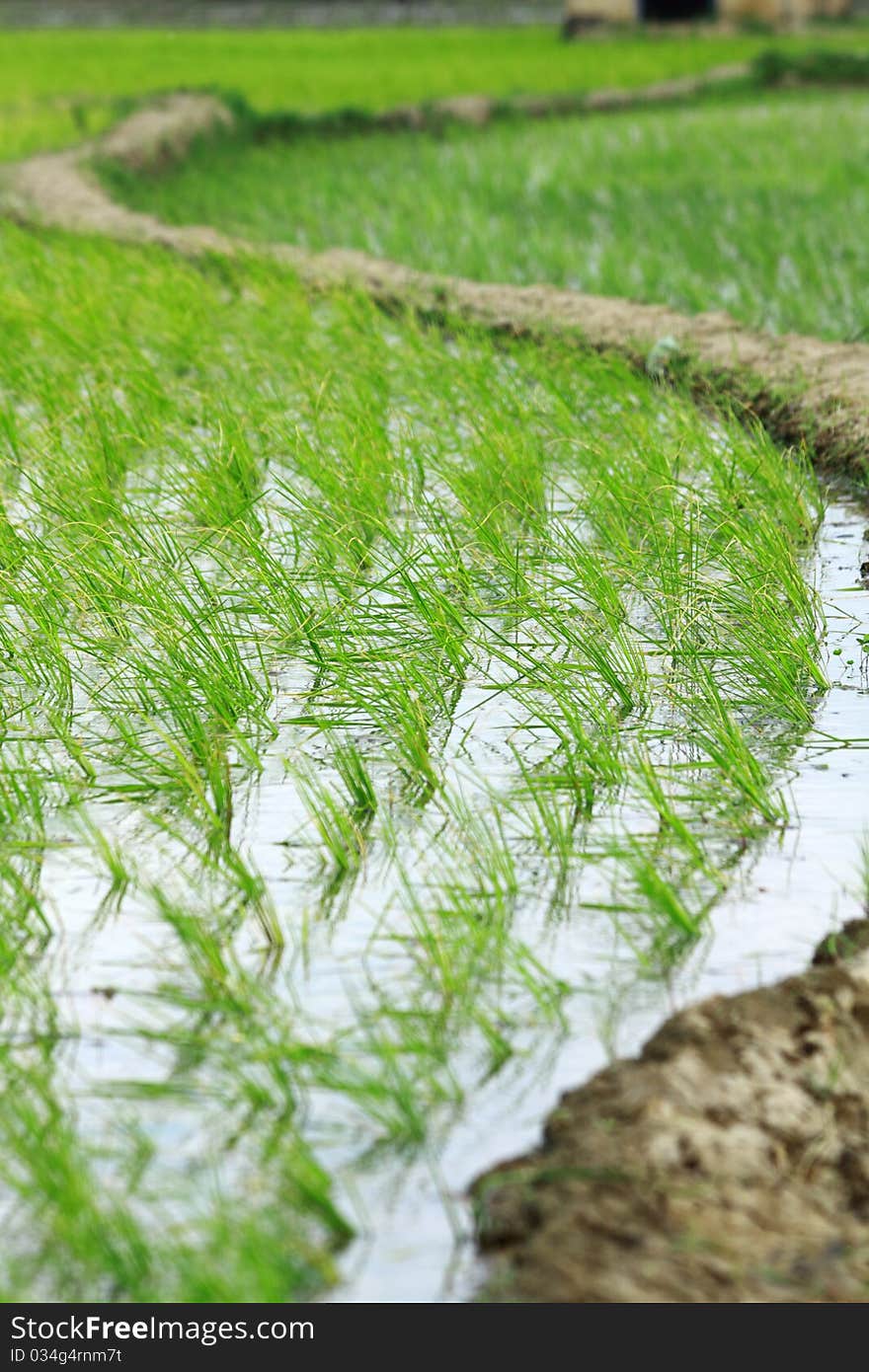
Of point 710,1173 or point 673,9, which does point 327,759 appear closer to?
point 710,1173

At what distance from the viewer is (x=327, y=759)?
260 centimetres

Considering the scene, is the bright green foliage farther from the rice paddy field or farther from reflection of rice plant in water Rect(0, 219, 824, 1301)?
reflection of rice plant in water Rect(0, 219, 824, 1301)

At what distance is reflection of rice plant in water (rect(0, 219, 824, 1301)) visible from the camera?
1.67 m

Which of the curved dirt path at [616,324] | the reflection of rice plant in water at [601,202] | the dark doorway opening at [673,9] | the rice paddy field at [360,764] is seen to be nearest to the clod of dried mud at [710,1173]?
the rice paddy field at [360,764]

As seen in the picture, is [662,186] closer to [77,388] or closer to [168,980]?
[77,388]

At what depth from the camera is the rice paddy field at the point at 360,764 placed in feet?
5.39

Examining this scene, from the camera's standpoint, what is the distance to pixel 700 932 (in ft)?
6.66

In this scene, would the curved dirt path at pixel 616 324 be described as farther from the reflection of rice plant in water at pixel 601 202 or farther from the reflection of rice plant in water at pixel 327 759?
the reflection of rice plant in water at pixel 601 202

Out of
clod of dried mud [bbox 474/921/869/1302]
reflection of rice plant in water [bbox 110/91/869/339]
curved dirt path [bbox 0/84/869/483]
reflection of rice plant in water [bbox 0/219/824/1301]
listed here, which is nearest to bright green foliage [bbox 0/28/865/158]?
reflection of rice plant in water [bbox 110/91/869/339]

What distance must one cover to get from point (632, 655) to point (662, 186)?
662cm

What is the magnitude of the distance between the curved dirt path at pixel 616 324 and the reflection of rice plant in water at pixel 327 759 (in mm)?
220

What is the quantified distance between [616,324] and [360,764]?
320 cm

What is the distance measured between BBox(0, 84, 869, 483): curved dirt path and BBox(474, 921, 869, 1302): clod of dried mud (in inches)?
101

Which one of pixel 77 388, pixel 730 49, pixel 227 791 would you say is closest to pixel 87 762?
pixel 227 791
